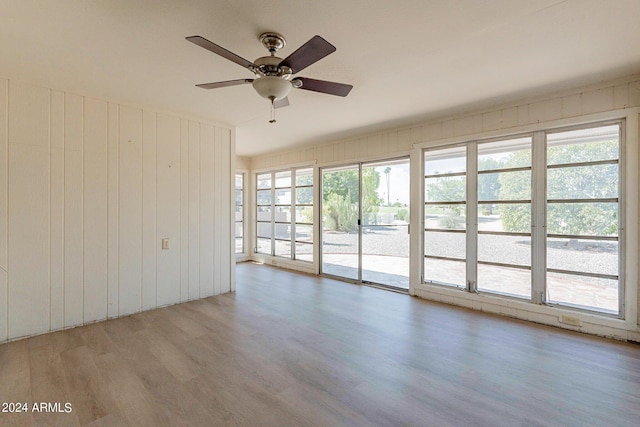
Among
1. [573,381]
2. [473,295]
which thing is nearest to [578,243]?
[473,295]

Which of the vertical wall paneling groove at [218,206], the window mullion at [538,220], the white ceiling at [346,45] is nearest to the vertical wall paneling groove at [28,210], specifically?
the white ceiling at [346,45]

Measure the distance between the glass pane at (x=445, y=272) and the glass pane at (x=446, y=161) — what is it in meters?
1.33

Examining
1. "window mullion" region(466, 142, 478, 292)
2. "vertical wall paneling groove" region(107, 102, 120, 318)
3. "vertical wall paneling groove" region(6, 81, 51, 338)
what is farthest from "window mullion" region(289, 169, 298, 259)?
"vertical wall paneling groove" region(6, 81, 51, 338)

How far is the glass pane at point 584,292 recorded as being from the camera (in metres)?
3.08

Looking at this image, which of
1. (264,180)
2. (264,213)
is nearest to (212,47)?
(264,180)

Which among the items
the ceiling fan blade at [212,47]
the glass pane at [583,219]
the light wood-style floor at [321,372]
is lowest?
the light wood-style floor at [321,372]

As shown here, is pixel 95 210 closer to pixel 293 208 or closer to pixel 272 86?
pixel 272 86

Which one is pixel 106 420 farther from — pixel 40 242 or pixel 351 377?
pixel 40 242

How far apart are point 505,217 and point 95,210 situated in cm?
502

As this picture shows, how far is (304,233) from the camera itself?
6281mm

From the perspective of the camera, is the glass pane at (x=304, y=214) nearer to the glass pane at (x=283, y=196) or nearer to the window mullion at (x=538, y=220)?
the glass pane at (x=283, y=196)

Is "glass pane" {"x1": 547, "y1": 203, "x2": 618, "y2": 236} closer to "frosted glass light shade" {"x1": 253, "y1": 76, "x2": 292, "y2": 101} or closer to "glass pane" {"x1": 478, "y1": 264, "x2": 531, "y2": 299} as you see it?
"glass pane" {"x1": 478, "y1": 264, "x2": 531, "y2": 299}

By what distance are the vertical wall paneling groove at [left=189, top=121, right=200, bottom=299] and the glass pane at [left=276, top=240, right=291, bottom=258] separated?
2.57m

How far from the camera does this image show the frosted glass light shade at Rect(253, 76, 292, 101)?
2092 millimetres
